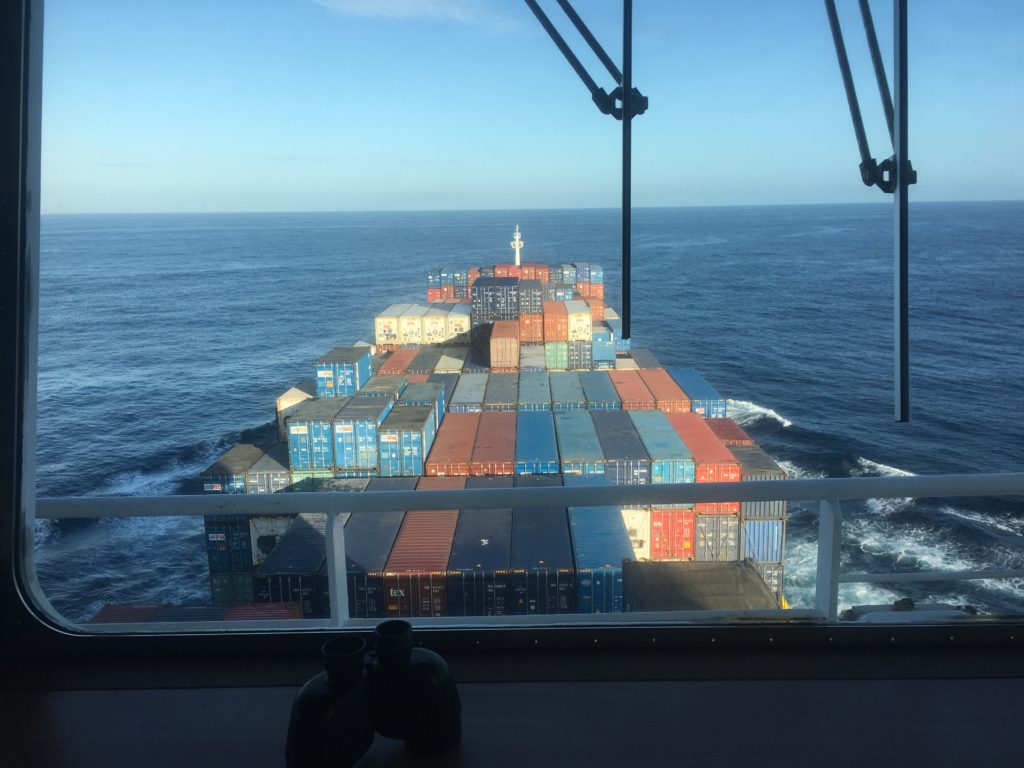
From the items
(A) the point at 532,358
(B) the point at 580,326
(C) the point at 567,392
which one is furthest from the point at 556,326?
(C) the point at 567,392

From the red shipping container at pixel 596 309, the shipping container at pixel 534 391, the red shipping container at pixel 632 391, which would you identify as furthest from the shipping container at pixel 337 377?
the red shipping container at pixel 596 309

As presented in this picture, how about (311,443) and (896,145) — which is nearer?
(896,145)

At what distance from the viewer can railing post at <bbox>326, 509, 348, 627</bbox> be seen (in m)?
1.79

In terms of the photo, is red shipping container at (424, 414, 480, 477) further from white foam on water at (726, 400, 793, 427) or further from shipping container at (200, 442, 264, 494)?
white foam on water at (726, 400, 793, 427)

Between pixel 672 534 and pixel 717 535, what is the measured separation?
0.65 meters

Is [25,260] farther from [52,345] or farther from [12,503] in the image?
[52,345]

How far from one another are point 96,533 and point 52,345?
1946cm

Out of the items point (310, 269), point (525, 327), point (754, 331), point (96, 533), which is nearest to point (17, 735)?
point (96, 533)

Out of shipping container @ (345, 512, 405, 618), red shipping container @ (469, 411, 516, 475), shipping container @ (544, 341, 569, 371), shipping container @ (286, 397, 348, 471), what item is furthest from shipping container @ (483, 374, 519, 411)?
shipping container @ (345, 512, 405, 618)

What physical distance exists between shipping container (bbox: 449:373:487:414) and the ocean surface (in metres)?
5.25

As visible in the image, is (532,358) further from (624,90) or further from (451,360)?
(624,90)

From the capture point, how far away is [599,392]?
1545 cm

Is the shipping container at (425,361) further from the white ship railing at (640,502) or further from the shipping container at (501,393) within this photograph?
the white ship railing at (640,502)

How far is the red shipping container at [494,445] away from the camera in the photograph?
11.0 metres
